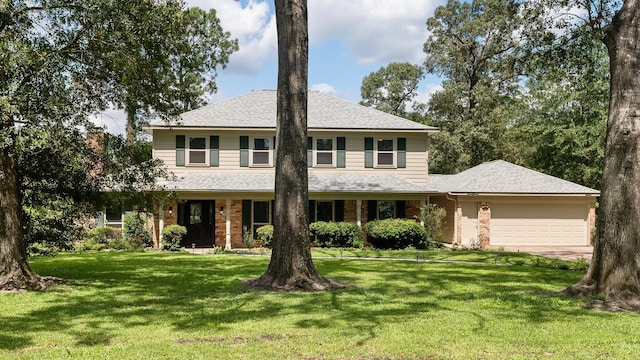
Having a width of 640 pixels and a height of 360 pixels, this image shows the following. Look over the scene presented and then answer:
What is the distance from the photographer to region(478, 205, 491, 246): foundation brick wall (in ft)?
78.6

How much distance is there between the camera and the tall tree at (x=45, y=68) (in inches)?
368

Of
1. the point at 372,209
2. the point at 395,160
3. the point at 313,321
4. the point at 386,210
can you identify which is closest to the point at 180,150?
the point at 372,209

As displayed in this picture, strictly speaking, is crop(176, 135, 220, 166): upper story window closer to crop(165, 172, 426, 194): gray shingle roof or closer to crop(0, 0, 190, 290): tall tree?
crop(165, 172, 426, 194): gray shingle roof

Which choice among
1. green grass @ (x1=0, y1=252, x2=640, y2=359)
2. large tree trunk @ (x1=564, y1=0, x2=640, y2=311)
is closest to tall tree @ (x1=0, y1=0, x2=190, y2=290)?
green grass @ (x1=0, y1=252, x2=640, y2=359)

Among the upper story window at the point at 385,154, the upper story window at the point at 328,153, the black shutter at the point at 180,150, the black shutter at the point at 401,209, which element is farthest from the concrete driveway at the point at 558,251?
the black shutter at the point at 180,150

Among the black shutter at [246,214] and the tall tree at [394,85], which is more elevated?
the tall tree at [394,85]

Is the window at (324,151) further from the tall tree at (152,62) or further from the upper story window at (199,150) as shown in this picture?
the tall tree at (152,62)

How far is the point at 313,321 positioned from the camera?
7422 mm

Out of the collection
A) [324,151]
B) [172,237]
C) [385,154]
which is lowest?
[172,237]

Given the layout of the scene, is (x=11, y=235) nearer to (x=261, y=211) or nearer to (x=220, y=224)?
(x=220, y=224)

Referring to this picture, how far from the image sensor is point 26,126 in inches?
378

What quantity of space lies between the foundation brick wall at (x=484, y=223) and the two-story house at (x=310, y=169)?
65mm

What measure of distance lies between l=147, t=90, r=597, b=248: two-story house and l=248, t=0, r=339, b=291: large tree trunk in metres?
11.9

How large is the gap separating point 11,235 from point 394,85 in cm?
3883
